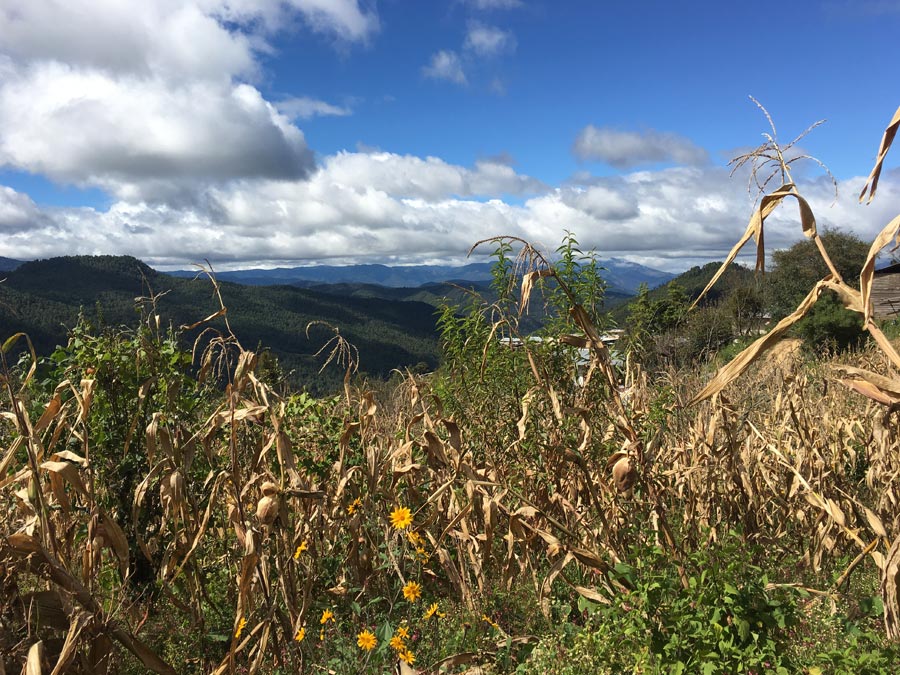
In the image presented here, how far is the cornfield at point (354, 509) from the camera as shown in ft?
7.34

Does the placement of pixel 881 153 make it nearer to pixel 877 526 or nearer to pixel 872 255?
pixel 872 255

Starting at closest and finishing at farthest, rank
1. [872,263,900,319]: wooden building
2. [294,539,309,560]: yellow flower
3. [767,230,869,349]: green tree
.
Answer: [294,539,309,560]: yellow flower
[872,263,900,319]: wooden building
[767,230,869,349]: green tree

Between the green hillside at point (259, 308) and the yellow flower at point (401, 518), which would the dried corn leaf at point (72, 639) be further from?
the green hillside at point (259, 308)

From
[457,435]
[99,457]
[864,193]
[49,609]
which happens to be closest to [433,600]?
[457,435]

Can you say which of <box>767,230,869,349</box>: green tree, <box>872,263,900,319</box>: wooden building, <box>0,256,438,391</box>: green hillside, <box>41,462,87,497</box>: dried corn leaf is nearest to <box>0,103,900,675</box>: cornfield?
<box>41,462,87,497</box>: dried corn leaf

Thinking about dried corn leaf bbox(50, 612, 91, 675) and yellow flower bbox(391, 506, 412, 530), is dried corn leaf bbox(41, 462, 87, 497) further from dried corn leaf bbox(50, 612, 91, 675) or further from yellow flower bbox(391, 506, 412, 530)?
yellow flower bbox(391, 506, 412, 530)

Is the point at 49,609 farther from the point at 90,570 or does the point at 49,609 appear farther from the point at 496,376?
the point at 496,376

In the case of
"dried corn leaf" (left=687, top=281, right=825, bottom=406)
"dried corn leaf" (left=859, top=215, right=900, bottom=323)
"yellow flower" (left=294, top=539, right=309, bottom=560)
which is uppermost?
"dried corn leaf" (left=859, top=215, right=900, bottom=323)

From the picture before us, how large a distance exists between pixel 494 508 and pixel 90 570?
1761mm

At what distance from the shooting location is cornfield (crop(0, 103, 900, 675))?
88.0 inches

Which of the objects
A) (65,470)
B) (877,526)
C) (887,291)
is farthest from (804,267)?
(65,470)

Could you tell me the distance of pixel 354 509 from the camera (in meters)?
3.06

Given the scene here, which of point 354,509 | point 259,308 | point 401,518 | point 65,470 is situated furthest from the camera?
point 259,308

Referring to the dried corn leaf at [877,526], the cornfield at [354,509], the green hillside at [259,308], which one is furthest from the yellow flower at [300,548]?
the green hillside at [259,308]
